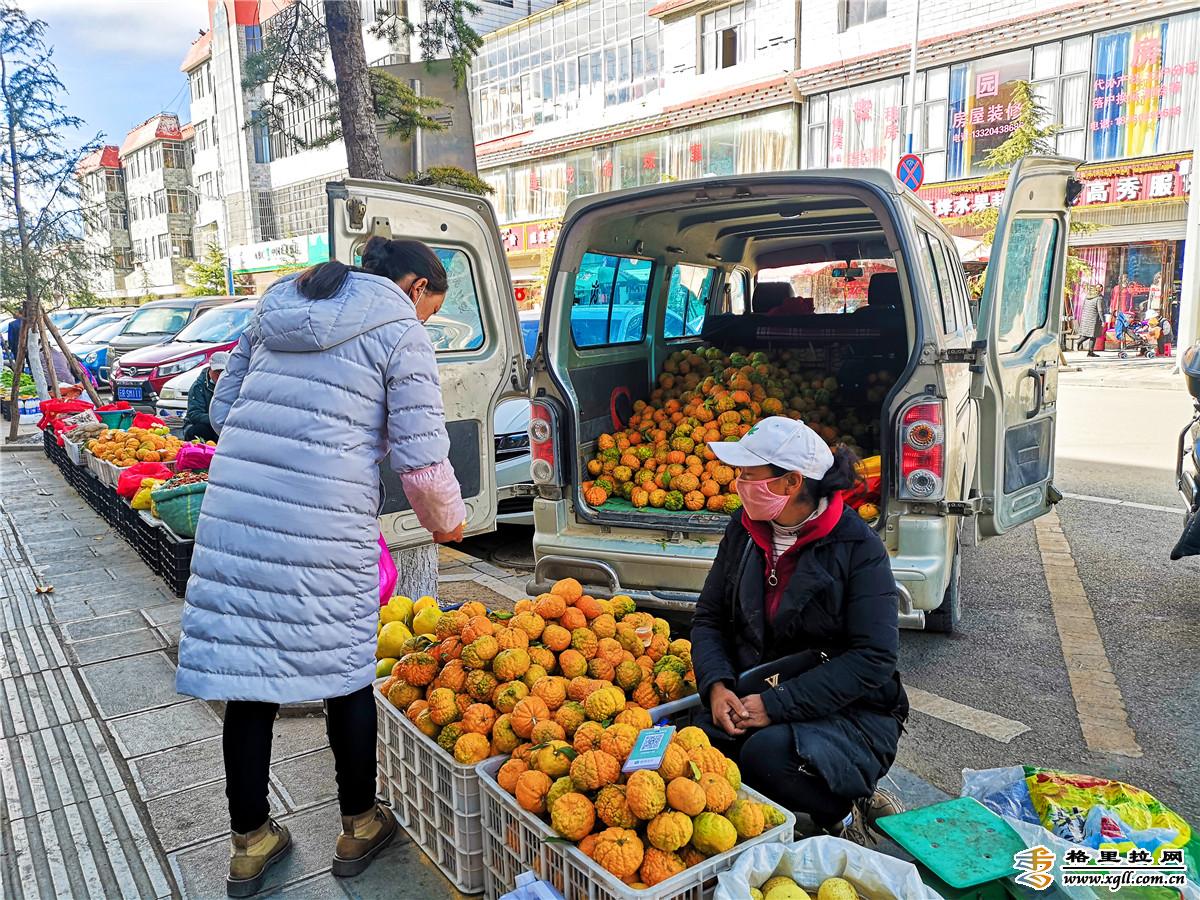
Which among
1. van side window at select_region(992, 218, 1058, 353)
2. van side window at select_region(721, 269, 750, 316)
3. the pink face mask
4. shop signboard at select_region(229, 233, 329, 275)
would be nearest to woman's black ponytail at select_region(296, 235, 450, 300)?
the pink face mask

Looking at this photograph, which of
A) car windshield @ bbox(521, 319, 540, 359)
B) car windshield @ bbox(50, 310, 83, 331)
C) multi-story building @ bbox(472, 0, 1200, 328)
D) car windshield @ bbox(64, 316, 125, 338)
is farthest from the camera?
car windshield @ bbox(50, 310, 83, 331)

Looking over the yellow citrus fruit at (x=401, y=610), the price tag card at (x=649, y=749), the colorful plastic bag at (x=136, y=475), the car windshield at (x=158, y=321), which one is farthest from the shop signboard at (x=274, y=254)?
the price tag card at (x=649, y=749)

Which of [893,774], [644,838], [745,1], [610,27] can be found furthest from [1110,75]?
[644,838]

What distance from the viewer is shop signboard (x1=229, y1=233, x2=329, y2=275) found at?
38.3 metres

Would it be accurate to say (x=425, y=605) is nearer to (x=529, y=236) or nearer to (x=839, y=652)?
(x=839, y=652)

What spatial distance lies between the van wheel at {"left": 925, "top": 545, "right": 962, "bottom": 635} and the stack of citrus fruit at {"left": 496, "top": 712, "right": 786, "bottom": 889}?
2613 mm

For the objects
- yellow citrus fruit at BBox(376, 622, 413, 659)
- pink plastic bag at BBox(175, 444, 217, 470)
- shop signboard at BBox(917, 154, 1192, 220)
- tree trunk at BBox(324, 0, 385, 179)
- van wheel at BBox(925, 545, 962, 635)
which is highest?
shop signboard at BBox(917, 154, 1192, 220)

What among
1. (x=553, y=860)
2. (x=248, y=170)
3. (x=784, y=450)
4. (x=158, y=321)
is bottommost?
(x=553, y=860)

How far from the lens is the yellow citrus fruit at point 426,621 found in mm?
3305

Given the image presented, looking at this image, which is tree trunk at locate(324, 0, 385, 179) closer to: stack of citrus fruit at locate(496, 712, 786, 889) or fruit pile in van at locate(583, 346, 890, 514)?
fruit pile in van at locate(583, 346, 890, 514)

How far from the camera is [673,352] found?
616 centimetres

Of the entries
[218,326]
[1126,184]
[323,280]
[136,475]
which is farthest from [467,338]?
[1126,184]

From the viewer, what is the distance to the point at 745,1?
81.5ft

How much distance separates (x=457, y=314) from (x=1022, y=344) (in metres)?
3.16
